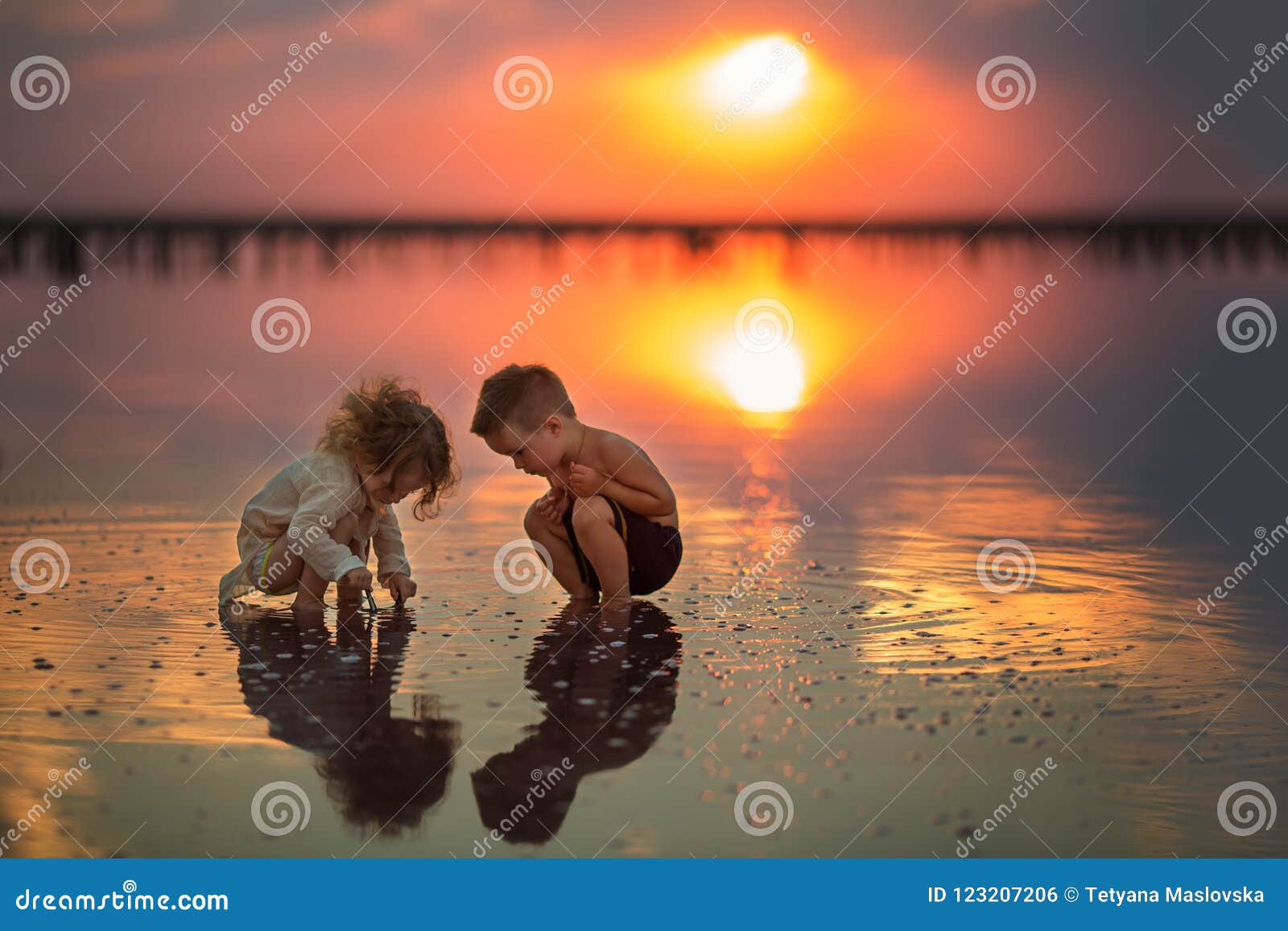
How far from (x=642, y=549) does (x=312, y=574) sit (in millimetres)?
1010

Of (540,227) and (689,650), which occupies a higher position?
(540,227)

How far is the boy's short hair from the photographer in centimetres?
400

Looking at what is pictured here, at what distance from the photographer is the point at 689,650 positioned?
340cm

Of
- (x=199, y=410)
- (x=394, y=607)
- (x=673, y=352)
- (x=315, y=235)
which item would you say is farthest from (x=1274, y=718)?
(x=315, y=235)

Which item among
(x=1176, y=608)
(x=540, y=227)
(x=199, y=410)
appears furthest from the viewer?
(x=540, y=227)

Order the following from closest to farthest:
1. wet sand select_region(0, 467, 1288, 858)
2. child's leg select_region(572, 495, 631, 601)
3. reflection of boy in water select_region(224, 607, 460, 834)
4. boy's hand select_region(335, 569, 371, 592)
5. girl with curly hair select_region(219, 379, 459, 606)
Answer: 1. wet sand select_region(0, 467, 1288, 858)
2. reflection of boy in water select_region(224, 607, 460, 834)
3. boy's hand select_region(335, 569, 371, 592)
4. girl with curly hair select_region(219, 379, 459, 606)
5. child's leg select_region(572, 495, 631, 601)

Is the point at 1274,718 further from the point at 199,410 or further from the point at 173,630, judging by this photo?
the point at 199,410

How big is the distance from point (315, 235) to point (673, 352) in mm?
13237

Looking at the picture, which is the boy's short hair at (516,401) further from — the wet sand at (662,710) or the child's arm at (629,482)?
the wet sand at (662,710)

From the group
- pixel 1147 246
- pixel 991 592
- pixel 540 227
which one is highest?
pixel 1147 246

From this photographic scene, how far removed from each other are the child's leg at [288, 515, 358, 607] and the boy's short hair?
0.49m

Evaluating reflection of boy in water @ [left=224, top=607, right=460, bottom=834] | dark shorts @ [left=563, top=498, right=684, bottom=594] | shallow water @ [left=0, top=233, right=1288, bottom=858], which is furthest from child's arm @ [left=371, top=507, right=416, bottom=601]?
dark shorts @ [left=563, top=498, right=684, bottom=594]

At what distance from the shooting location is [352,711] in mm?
2869

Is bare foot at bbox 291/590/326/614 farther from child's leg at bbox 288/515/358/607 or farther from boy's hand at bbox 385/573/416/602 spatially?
→ boy's hand at bbox 385/573/416/602
